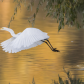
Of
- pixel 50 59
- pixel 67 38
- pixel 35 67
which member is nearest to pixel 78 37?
pixel 67 38

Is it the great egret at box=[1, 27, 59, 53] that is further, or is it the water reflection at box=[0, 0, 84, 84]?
the water reflection at box=[0, 0, 84, 84]

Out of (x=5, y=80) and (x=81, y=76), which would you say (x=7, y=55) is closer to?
(x=5, y=80)

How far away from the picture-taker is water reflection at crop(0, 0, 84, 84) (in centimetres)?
669

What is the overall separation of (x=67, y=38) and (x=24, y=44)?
275 inches

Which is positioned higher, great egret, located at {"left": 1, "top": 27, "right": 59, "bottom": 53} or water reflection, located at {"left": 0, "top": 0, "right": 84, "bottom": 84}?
great egret, located at {"left": 1, "top": 27, "right": 59, "bottom": 53}

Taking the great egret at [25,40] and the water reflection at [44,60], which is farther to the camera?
the water reflection at [44,60]

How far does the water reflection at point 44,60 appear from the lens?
669cm

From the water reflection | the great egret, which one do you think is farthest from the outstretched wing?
the water reflection

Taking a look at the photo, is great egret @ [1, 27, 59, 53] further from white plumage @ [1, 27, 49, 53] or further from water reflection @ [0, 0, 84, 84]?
water reflection @ [0, 0, 84, 84]

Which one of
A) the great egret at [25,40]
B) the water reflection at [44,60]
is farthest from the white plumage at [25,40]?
the water reflection at [44,60]

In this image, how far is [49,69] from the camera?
24.1ft

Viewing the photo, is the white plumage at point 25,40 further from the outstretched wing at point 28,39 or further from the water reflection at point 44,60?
the water reflection at point 44,60

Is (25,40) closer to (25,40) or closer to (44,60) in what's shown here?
(25,40)

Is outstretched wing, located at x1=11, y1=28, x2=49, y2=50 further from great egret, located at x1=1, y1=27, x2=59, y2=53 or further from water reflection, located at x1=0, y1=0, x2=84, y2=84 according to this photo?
water reflection, located at x1=0, y1=0, x2=84, y2=84
